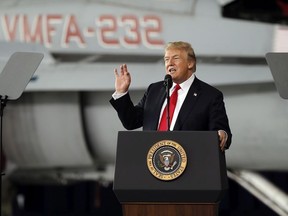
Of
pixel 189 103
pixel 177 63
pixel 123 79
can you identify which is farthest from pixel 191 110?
pixel 123 79

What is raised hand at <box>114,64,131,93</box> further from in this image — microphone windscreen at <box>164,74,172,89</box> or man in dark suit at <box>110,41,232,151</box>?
microphone windscreen at <box>164,74,172,89</box>

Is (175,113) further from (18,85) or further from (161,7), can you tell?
(161,7)

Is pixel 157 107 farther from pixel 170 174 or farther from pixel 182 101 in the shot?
pixel 170 174

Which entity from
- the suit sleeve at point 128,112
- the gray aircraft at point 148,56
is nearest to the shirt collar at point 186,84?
the suit sleeve at point 128,112

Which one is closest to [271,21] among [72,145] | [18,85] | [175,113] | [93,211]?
[72,145]

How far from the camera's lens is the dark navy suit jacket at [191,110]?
14.5 feet

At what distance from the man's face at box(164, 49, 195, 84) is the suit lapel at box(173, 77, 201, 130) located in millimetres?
125

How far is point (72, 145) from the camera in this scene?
13.1 m

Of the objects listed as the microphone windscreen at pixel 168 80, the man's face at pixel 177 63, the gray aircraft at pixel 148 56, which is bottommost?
the gray aircraft at pixel 148 56

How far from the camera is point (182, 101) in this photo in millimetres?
4500

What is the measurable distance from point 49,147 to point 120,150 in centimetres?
927

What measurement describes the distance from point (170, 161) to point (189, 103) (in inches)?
22.2

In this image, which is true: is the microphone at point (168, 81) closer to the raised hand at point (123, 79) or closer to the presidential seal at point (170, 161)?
the raised hand at point (123, 79)

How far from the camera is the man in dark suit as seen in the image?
4.37 meters
